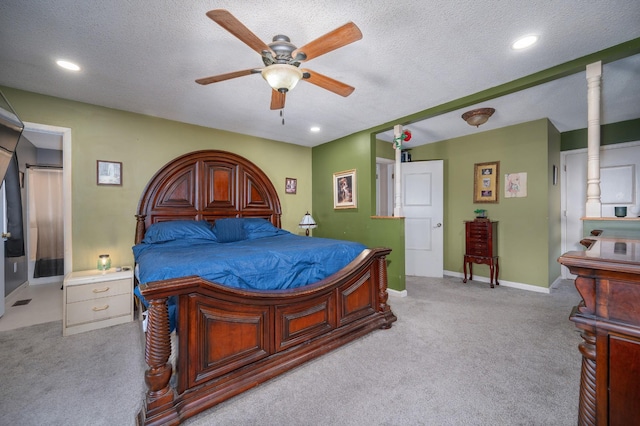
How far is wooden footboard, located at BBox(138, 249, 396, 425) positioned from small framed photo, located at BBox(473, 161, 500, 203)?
10.8ft

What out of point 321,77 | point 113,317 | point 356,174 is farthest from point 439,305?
point 113,317

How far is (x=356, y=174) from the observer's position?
4418 millimetres

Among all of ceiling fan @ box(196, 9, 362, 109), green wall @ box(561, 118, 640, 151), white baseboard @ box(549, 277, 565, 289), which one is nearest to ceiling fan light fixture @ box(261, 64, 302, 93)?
ceiling fan @ box(196, 9, 362, 109)

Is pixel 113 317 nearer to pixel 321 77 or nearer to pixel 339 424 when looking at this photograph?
pixel 339 424

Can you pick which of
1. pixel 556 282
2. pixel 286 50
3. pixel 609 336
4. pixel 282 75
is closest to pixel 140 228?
pixel 282 75

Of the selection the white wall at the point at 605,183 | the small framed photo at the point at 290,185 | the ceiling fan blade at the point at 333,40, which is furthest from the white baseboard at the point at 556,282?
the ceiling fan blade at the point at 333,40

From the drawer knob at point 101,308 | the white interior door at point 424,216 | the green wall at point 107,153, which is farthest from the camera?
the white interior door at point 424,216

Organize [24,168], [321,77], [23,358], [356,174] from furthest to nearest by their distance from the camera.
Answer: [356,174]
[24,168]
[23,358]
[321,77]

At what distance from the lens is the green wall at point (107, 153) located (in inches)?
119

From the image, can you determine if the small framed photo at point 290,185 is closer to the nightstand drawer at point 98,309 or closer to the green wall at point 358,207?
the green wall at point 358,207

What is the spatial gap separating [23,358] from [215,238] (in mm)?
1855

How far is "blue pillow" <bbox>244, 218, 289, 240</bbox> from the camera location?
3.75 metres

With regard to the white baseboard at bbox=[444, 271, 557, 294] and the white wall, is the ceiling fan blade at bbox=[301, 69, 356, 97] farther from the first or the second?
the white wall

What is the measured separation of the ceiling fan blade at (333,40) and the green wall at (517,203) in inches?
152
